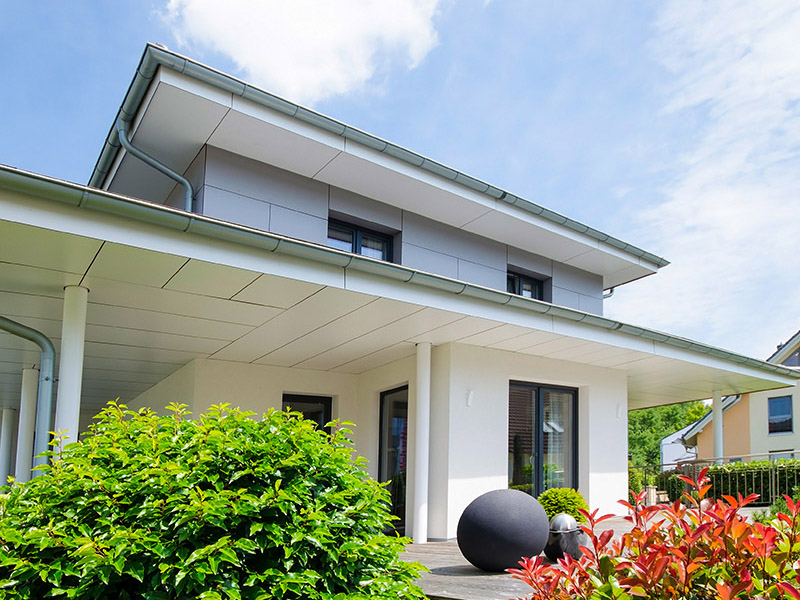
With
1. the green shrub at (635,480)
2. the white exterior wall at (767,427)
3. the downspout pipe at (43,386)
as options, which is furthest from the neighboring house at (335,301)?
the white exterior wall at (767,427)

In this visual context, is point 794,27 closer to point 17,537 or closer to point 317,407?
point 317,407

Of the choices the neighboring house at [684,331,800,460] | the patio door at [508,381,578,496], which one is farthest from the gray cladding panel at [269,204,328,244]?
the neighboring house at [684,331,800,460]

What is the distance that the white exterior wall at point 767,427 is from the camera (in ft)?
94.2

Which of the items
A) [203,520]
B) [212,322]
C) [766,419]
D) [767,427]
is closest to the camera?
[203,520]

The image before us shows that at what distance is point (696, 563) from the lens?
6.74 ft

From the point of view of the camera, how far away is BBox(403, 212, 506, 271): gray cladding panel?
1176 cm

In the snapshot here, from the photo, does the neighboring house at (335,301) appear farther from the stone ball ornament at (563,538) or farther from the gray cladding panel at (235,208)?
the stone ball ornament at (563,538)

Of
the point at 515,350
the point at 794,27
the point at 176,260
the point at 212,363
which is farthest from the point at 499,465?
the point at 794,27

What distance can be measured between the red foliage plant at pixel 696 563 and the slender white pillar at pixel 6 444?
13972 millimetres

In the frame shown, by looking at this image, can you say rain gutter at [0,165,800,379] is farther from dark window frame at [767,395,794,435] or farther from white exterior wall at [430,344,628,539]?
dark window frame at [767,395,794,435]

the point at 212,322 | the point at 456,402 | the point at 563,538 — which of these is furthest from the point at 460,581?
the point at 212,322

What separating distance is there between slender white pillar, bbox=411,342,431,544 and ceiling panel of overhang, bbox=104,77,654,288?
280cm

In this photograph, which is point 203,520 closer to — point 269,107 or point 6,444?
point 269,107

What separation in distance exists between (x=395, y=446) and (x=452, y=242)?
3577 millimetres
